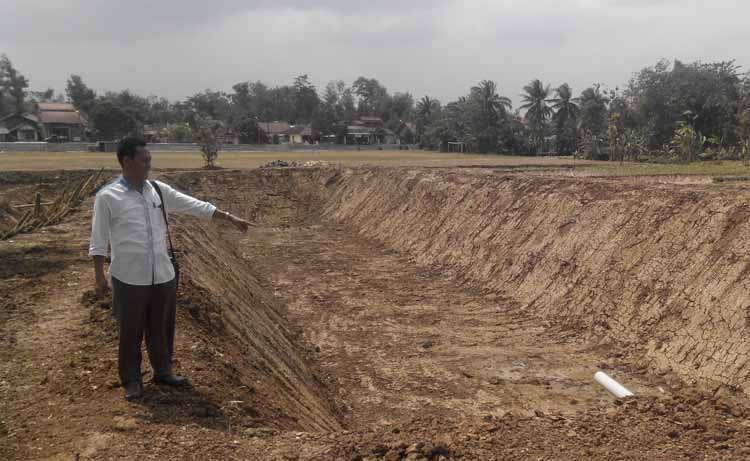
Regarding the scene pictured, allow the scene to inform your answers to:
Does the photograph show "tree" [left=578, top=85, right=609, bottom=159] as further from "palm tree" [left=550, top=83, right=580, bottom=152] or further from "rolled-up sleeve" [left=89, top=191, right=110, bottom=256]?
"rolled-up sleeve" [left=89, top=191, right=110, bottom=256]

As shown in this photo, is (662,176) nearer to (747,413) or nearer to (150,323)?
(747,413)

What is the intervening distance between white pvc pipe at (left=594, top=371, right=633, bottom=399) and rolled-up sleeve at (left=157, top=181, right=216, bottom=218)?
5795 mm

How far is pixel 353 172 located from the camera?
96.2 feet

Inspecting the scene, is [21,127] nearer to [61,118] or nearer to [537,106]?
[61,118]

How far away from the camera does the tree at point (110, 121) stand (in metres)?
71.6

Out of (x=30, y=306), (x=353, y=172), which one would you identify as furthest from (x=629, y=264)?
(x=353, y=172)

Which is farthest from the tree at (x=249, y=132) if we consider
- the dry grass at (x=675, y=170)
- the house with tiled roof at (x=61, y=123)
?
the dry grass at (x=675, y=170)

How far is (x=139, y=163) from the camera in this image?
4.76 meters

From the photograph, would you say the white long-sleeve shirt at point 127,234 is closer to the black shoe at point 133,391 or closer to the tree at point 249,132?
the black shoe at point 133,391

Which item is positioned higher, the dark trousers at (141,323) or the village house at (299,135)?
the village house at (299,135)

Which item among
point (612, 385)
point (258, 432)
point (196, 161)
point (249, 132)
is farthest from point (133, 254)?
point (249, 132)

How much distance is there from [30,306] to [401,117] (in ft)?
363

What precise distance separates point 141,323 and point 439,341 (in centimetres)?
646

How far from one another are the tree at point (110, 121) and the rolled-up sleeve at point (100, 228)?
73.1m
